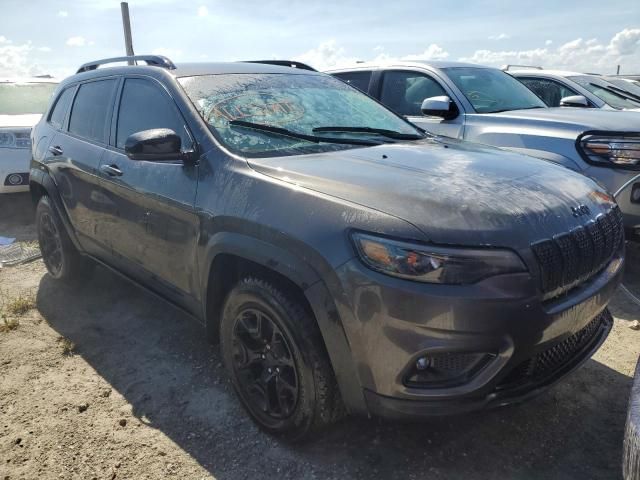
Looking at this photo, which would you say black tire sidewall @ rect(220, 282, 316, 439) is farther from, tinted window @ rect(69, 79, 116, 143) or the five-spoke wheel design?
tinted window @ rect(69, 79, 116, 143)

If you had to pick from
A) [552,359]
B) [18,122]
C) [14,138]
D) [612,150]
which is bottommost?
[552,359]

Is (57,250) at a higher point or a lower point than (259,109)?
lower

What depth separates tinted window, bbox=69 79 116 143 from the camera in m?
3.56

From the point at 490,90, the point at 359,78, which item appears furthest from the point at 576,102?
the point at 359,78

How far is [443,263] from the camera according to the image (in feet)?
6.08

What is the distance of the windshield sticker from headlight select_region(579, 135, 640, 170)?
2.48m

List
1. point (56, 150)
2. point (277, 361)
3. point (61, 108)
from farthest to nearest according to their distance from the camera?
point (61, 108), point (56, 150), point (277, 361)

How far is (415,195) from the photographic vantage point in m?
2.05

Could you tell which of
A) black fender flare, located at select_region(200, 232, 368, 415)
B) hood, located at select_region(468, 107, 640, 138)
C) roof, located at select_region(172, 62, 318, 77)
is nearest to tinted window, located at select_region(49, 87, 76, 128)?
roof, located at select_region(172, 62, 318, 77)

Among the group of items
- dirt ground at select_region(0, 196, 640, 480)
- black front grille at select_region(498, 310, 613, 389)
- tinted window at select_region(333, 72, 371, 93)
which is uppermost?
tinted window at select_region(333, 72, 371, 93)

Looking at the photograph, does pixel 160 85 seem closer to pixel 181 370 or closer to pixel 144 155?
pixel 144 155

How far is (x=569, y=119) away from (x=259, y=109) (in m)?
2.98

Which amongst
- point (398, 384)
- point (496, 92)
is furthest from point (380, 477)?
point (496, 92)

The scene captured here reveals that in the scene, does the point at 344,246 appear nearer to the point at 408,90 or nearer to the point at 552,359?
the point at 552,359
